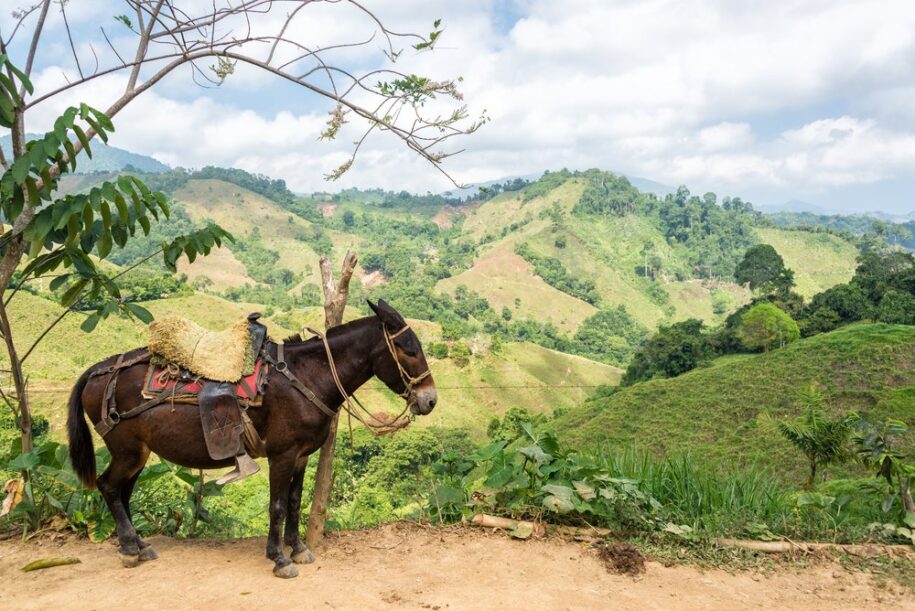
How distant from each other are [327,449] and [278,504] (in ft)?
2.35

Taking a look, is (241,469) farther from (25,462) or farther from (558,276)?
(558,276)

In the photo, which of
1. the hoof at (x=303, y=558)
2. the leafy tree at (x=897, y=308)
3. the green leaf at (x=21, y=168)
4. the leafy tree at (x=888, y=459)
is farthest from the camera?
the leafy tree at (x=897, y=308)

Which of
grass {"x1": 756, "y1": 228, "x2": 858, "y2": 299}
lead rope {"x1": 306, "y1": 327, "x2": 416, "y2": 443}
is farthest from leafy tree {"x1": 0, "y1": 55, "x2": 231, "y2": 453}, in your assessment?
grass {"x1": 756, "y1": 228, "x2": 858, "y2": 299}

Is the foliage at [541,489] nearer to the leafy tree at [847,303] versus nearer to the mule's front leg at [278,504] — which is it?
the mule's front leg at [278,504]

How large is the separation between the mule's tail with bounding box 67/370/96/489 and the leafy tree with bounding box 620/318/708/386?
206 feet

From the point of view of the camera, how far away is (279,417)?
13.4 feet

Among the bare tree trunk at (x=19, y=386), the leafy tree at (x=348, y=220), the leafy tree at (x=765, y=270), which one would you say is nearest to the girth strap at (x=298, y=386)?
the bare tree trunk at (x=19, y=386)

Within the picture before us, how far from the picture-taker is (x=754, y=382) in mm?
51219

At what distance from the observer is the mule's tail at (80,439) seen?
4118mm

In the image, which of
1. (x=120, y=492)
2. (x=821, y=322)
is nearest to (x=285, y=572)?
(x=120, y=492)

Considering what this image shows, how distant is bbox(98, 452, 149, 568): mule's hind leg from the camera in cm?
407

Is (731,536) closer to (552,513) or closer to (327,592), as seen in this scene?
(552,513)

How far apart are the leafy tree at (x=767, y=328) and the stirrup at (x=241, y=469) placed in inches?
2383

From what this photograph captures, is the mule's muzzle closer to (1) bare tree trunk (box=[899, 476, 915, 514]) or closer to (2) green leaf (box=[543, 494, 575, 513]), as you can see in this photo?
(2) green leaf (box=[543, 494, 575, 513])
